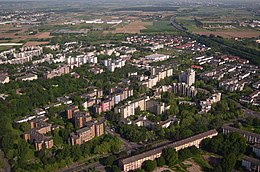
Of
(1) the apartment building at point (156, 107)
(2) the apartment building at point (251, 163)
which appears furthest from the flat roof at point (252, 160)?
(1) the apartment building at point (156, 107)

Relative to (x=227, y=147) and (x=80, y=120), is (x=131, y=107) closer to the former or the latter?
(x=80, y=120)

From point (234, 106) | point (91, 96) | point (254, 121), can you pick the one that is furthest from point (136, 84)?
point (254, 121)

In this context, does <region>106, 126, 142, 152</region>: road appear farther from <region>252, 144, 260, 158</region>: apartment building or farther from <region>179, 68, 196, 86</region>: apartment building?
<region>179, 68, 196, 86</region>: apartment building

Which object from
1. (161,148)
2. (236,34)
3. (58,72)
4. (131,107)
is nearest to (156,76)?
(131,107)

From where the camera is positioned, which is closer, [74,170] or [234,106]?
[74,170]

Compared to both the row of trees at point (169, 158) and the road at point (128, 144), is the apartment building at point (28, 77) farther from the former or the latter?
the row of trees at point (169, 158)

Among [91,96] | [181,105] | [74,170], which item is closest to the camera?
[74,170]

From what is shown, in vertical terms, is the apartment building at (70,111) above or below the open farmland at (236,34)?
below

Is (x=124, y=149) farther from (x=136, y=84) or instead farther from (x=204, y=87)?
(x=204, y=87)
